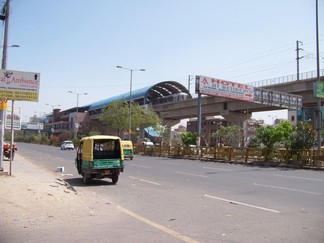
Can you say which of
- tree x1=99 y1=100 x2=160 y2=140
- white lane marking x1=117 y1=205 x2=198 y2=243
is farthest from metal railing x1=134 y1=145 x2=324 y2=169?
white lane marking x1=117 y1=205 x2=198 y2=243

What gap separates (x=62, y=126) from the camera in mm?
131250

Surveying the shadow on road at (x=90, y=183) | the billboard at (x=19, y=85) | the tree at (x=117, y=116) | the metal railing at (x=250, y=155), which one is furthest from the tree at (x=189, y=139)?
the billboard at (x=19, y=85)

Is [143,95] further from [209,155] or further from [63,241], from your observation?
[63,241]

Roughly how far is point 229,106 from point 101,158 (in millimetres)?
41793

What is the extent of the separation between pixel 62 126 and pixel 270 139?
107898 mm

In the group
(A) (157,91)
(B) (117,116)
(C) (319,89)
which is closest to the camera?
(C) (319,89)

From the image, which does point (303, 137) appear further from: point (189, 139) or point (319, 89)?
point (189, 139)

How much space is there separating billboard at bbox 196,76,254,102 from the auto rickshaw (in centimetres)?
2164

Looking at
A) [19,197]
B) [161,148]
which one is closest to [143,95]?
[161,148]

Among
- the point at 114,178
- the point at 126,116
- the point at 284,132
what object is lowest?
the point at 114,178

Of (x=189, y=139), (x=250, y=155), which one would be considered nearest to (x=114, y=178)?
(x=250, y=155)

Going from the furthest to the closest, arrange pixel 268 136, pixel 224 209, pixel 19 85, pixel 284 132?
pixel 268 136 → pixel 284 132 → pixel 19 85 → pixel 224 209

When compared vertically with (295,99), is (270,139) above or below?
below

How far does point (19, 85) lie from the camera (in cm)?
A: 1611
